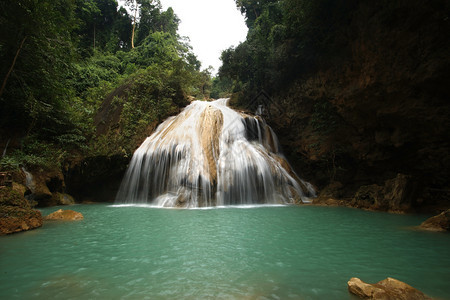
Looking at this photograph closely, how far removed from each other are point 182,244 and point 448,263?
406cm

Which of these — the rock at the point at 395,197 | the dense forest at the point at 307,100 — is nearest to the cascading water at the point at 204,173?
the dense forest at the point at 307,100

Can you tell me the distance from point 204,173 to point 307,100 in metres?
7.20

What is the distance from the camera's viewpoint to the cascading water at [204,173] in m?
9.81

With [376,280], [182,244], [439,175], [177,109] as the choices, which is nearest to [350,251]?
[376,280]

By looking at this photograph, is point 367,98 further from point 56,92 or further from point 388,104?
point 56,92

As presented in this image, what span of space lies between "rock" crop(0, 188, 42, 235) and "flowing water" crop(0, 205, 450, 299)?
32 centimetres

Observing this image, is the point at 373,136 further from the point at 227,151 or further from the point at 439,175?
the point at 227,151

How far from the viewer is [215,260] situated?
131 inches

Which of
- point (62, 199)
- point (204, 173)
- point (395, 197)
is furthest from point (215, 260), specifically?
point (62, 199)

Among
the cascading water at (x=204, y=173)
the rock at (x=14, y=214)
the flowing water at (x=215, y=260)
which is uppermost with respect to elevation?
the cascading water at (x=204, y=173)

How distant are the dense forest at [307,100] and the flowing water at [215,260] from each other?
4.84 metres

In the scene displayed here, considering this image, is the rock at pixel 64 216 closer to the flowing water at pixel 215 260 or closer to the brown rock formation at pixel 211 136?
the flowing water at pixel 215 260

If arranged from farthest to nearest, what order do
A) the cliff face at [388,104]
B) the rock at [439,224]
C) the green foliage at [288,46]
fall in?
the green foliage at [288,46]
the cliff face at [388,104]
the rock at [439,224]

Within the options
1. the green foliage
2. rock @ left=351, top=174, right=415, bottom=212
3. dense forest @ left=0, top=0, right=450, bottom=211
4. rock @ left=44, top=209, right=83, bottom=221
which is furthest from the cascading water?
the green foliage
